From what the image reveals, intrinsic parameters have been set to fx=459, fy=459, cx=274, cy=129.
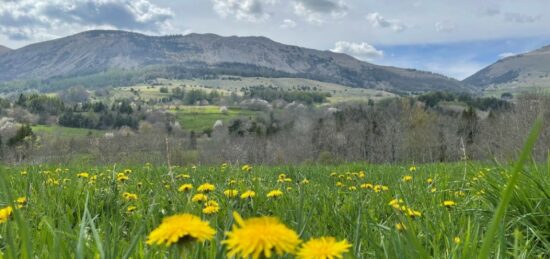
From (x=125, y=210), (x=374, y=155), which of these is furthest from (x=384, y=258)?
(x=374, y=155)

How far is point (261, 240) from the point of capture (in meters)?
0.82

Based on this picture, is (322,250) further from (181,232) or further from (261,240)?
(181,232)

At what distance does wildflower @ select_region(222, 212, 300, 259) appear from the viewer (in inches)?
31.5

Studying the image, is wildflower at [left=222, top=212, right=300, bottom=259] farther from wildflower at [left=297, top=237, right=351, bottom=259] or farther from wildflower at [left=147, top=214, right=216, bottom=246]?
wildflower at [left=147, top=214, right=216, bottom=246]

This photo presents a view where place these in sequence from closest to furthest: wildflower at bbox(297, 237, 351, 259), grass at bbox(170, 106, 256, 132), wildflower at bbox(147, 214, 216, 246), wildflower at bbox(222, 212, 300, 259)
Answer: wildflower at bbox(222, 212, 300, 259) → wildflower at bbox(297, 237, 351, 259) → wildflower at bbox(147, 214, 216, 246) → grass at bbox(170, 106, 256, 132)

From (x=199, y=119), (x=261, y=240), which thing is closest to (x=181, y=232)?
(x=261, y=240)

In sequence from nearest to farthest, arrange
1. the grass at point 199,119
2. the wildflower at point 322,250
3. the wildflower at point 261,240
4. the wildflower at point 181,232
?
the wildflower at point 261,240 < the wildflower at point 322,250 < the wildflower at point 181,232 < the grass at point 199,119

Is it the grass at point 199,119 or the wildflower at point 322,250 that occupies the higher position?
the wildflower at point 322,250

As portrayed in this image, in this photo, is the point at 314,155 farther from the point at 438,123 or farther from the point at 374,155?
the point at 438,123

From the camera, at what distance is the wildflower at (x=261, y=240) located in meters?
0.80

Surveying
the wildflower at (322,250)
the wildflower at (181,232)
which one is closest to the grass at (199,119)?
the wildflower at (181,232)

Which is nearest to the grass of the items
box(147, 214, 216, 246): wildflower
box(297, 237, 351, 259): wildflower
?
box(147, 214, 216, 246): wildflower

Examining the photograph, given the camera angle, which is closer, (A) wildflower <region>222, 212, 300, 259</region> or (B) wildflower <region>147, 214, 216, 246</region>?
(A) wildflower <region>222, 212, 300, 259</region>

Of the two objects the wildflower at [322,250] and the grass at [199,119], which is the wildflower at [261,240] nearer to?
the wildflower at [322,250]
